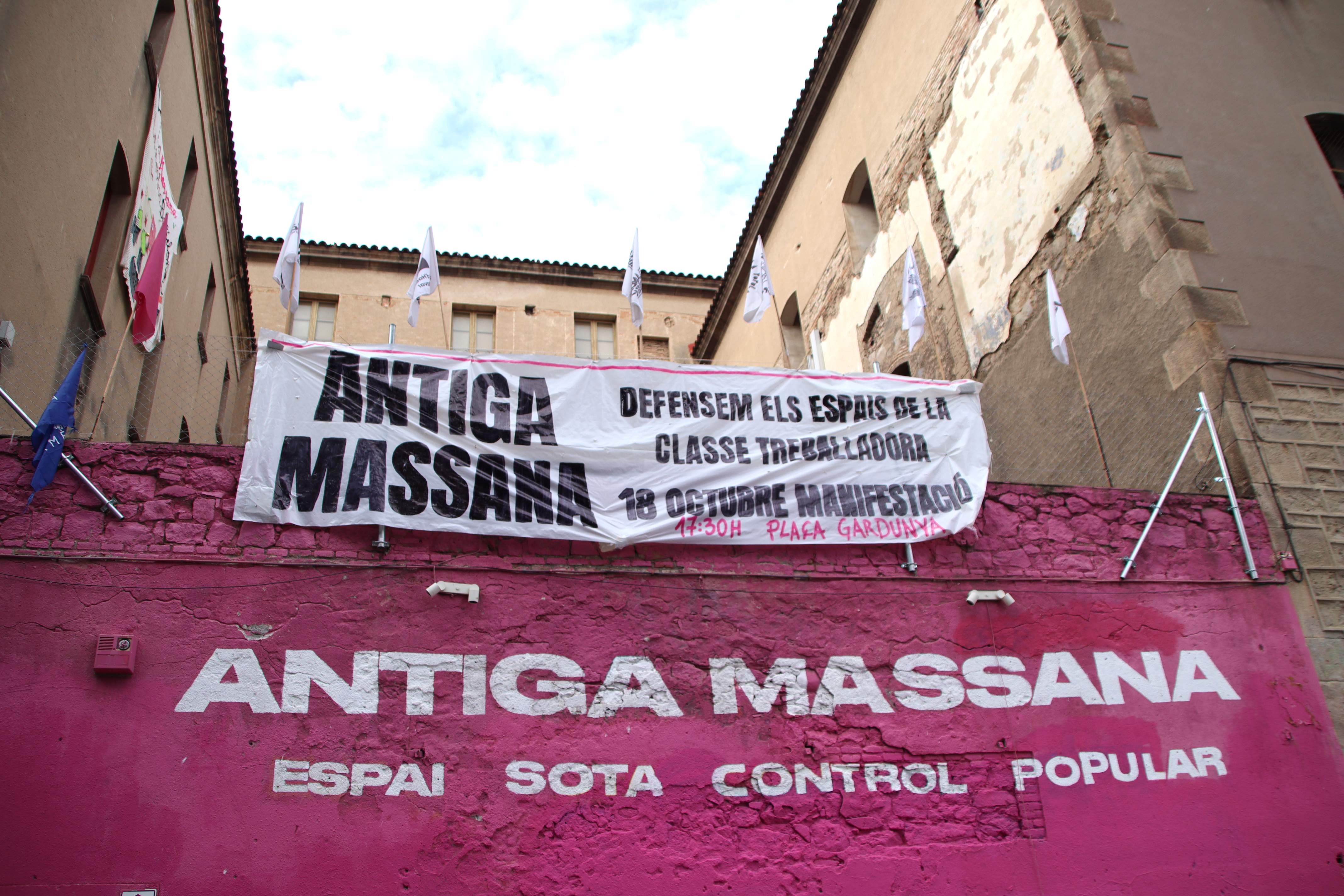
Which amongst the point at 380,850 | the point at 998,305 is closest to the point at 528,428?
the point at 380,850

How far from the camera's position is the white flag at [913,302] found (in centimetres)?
936

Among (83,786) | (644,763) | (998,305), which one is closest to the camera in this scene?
(83,786)

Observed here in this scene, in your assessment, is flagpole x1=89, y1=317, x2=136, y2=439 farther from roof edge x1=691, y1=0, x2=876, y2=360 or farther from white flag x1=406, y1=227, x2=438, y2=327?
roof edge x1=691, y1=0, x2=876, y2=360

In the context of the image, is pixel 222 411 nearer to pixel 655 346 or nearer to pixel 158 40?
pixel 158 40

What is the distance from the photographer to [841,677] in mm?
6223

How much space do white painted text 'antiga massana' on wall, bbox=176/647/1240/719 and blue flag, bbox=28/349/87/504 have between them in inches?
57.7

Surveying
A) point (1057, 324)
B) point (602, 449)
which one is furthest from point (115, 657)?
point (1057, 324)

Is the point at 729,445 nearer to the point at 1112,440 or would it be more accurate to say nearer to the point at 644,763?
the point at 644,763

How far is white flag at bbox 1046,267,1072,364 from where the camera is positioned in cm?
820

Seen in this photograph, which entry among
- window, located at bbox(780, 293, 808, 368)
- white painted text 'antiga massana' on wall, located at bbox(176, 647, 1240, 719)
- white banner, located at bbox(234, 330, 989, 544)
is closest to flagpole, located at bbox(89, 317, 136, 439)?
white banner, located at bbox(234, 330, 989, 544)

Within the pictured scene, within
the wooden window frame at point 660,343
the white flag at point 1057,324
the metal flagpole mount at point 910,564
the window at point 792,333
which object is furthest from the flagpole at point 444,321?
the metal flagpole mount at point 910,564

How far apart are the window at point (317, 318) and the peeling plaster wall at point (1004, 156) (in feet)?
45.1

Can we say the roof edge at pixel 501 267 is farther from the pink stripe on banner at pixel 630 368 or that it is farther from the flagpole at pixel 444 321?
the pink stripe on banner at pixel 630 368

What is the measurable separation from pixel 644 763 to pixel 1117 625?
3597 mm
